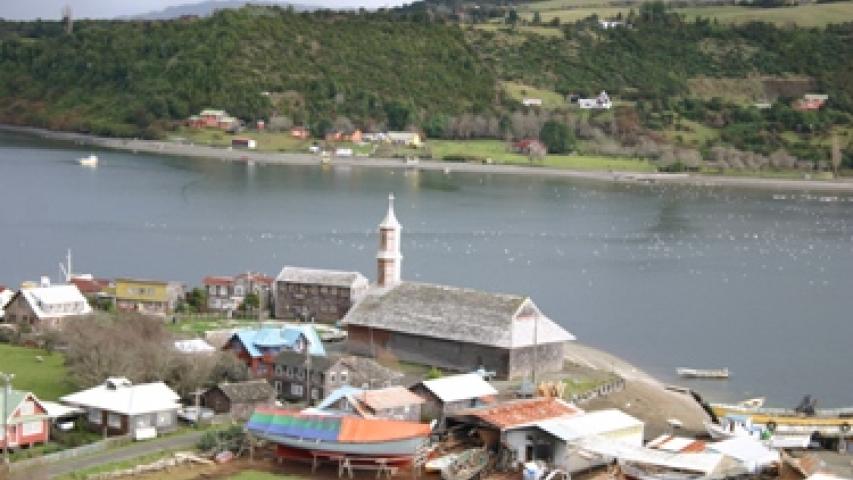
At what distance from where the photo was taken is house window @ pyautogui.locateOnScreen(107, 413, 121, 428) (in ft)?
94.7

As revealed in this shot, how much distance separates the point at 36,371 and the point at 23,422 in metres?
6.53

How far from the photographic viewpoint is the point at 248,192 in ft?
282

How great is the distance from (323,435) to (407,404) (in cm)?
329

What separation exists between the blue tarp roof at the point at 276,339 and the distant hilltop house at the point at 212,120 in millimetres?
83441

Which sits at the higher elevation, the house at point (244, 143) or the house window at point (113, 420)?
the house at point (244, 143)

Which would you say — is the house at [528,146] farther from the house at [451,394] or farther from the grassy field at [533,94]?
the house at [451,394]

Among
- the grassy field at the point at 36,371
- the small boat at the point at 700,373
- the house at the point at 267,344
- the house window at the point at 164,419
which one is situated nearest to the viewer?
the house window at the point at 164,419

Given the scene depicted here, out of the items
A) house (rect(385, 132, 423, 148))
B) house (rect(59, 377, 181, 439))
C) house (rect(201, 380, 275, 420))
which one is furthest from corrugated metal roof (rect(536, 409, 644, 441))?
house (rect(385, 132, 423, 148))

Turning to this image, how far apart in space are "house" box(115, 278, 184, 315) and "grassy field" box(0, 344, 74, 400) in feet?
21.7

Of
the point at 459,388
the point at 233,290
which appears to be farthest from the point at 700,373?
the point at 233,290

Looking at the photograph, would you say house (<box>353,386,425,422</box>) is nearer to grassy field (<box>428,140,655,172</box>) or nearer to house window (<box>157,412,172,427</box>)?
house window (<box>157,412,172,427</box>)

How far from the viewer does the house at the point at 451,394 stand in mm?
31188

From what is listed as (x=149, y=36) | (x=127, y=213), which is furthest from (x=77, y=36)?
(x=127, y=213)

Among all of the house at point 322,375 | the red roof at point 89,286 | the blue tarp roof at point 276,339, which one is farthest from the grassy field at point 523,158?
the house at point 322,375
